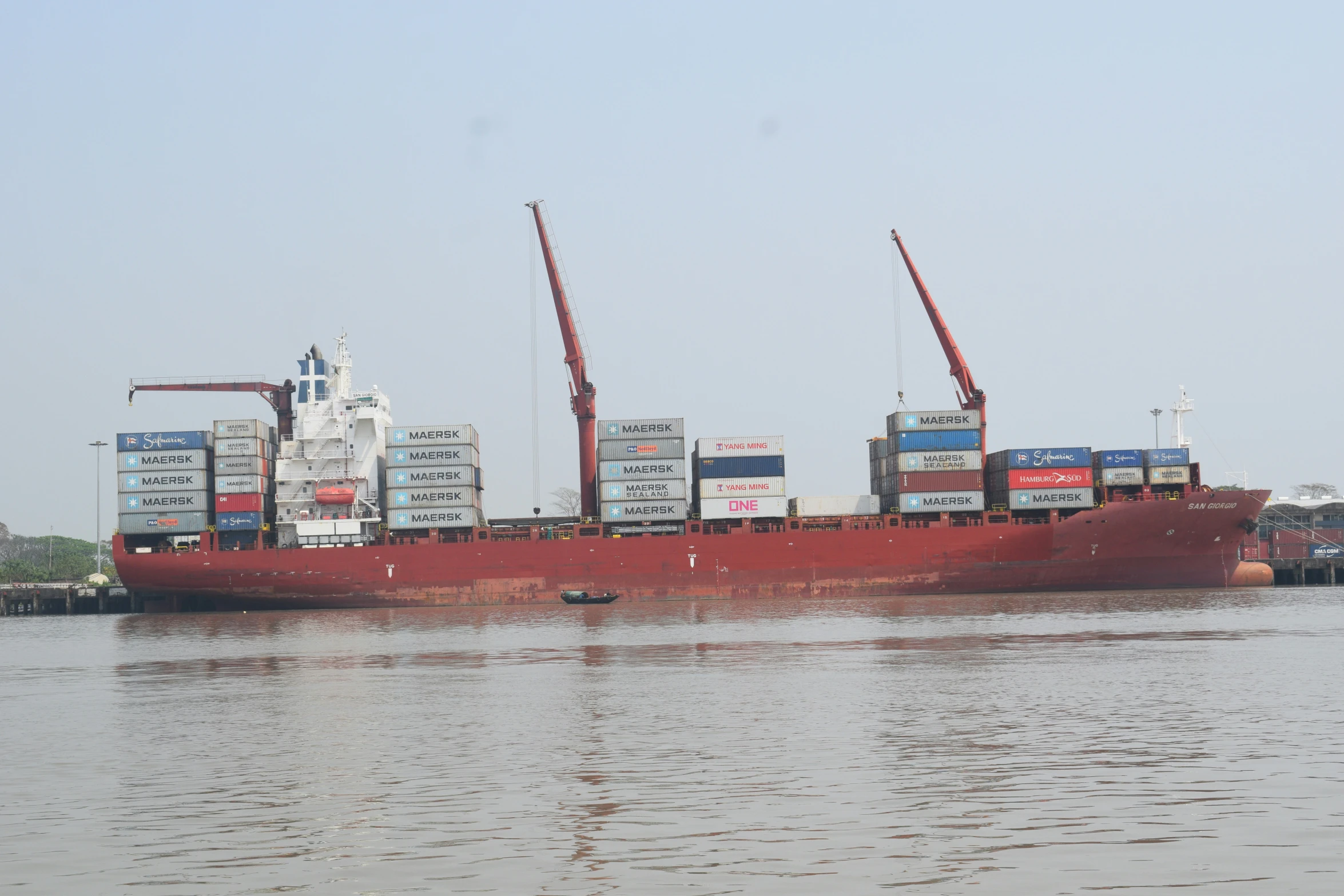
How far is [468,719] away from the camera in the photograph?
68.3ft

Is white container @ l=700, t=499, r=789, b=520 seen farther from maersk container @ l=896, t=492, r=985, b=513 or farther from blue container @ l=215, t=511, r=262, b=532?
blue container @ l=215, t=511, r=262, b=532

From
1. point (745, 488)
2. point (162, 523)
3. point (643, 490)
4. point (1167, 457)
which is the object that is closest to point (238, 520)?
point (162, 523)

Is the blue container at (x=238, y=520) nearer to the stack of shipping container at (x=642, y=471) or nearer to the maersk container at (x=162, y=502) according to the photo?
the maersk container at (x=162, y=502)

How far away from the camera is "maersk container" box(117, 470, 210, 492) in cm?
7119

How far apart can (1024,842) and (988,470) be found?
64.5m

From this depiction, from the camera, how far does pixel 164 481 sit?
234ft

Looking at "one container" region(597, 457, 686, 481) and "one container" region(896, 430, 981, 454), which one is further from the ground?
"one container" region(896, 430, 981, 454)

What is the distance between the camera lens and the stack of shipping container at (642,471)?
71250 millimetres

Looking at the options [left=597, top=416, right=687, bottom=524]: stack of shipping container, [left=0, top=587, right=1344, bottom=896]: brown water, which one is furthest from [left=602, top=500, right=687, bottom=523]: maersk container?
[left=0, top=587, right=1344, bottom=896]: brown water

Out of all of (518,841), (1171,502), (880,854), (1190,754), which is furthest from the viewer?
(1171,502)

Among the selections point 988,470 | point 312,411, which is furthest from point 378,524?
point 988,470

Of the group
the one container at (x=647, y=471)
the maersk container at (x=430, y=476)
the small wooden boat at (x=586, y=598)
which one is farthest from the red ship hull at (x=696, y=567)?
the maersk container at (x=430, y=476)

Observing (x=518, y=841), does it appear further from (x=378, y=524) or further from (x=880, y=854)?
(x=378, y=524)

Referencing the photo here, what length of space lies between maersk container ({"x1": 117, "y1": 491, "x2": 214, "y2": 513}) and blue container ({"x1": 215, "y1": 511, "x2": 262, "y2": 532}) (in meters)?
1.30
